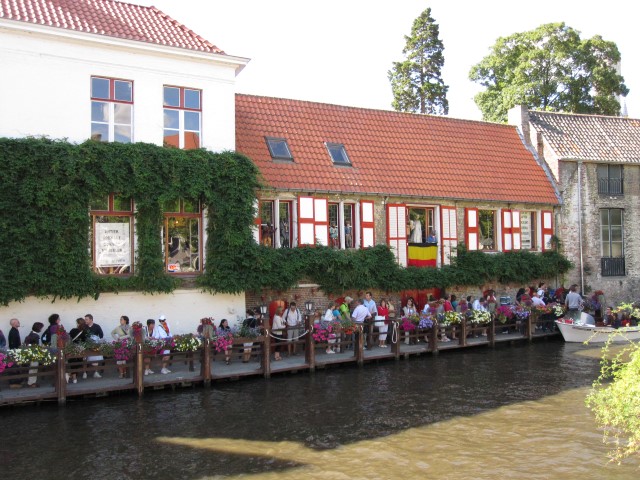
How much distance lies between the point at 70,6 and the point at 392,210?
472 inches

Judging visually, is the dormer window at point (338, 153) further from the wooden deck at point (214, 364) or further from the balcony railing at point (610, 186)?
the balcony railing at point (610, 186)

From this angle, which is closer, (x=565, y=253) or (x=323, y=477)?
(x=323, y=477)

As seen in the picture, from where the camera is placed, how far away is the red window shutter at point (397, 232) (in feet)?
72.7

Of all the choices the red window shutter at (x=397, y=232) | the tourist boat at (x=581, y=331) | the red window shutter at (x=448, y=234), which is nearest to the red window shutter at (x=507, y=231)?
the red window shutter at (x=448, y=234)

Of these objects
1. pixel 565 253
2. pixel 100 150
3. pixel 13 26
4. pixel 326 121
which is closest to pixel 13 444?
pixel 100 150

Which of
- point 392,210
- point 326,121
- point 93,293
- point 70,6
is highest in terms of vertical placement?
point 70,6

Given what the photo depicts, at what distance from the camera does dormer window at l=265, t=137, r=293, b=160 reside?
69.7ft

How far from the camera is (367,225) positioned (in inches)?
854

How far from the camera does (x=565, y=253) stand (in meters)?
26.4

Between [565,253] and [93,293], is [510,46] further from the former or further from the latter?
[93,293]

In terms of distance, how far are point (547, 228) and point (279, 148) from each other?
12.0 meters

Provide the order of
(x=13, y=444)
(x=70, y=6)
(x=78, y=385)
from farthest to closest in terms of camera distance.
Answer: (x=70, y=6) → (x=78, y=385) → (x=13, y=444)

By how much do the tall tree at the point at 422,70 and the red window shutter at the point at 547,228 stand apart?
15.5 meters

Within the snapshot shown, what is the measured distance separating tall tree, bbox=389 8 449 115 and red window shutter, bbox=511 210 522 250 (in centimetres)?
1617
